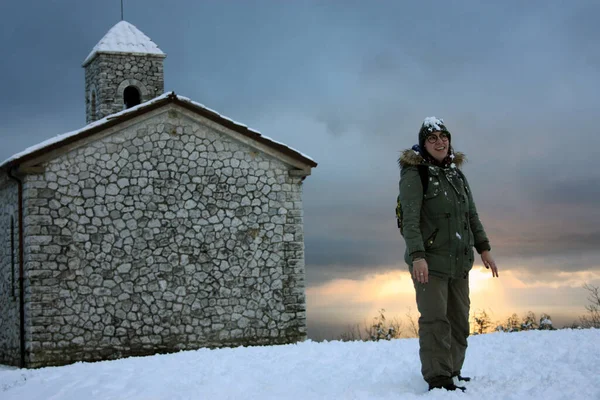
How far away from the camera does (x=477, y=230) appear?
7062mm

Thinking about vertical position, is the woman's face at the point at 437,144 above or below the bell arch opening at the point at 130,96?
below

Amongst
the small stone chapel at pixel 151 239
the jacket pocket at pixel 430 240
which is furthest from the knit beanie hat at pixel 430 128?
the small stone chapel at pixel 151 239

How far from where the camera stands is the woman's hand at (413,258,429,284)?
620cm

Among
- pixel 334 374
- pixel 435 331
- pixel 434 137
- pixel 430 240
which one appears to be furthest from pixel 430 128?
pixel 334 374

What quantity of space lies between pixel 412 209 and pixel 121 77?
46.5 feet

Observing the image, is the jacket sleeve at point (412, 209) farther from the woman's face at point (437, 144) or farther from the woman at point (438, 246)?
the woman's face at point (437, 144)

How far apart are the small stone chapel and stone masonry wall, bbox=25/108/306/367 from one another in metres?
0.02

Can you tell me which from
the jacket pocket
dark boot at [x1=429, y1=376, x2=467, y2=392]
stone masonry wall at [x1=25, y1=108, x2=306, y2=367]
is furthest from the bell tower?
dark boot at [x1=429, y1=376, x2=467, y2=392]

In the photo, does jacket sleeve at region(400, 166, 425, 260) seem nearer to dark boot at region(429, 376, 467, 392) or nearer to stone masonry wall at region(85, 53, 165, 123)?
dark boot at region(429, 376, 467, 392)

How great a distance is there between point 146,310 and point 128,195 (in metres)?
2.22

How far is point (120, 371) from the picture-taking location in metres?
9.24

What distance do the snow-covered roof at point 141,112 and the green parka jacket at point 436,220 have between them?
8.12 m

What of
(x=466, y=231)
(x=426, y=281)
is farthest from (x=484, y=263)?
(x=426, y=281)

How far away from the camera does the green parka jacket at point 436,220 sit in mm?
6387
